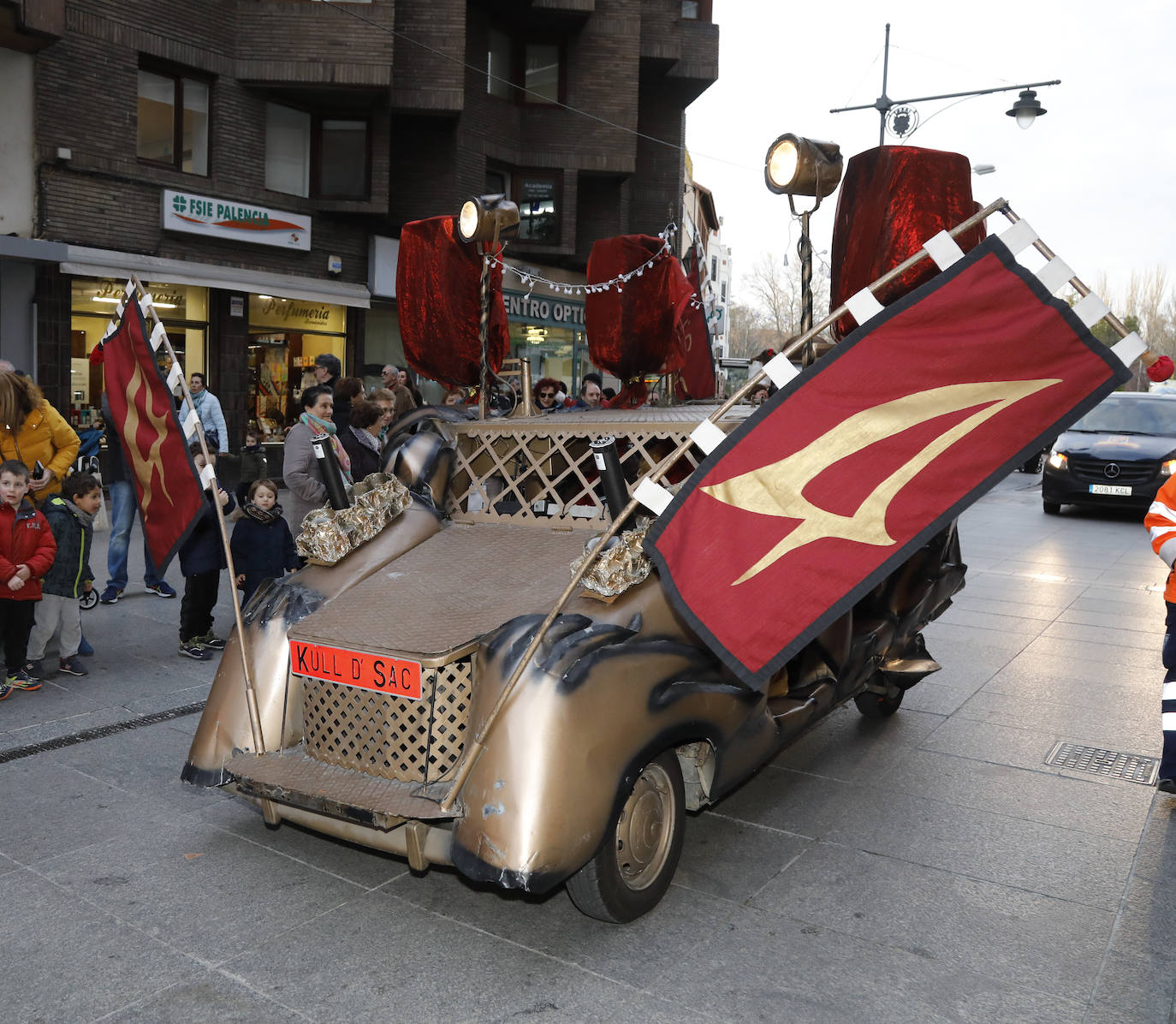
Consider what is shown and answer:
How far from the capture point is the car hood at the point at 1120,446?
51.4 feet

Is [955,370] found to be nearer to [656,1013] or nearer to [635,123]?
[656,1013]

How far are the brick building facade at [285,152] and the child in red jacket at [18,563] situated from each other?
871 cm

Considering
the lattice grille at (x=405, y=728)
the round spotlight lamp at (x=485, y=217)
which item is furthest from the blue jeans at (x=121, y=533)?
the lattice grille at (x=405, y=728)

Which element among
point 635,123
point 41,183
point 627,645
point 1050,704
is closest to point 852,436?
point 627,645

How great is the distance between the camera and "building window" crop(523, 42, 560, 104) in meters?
22.5

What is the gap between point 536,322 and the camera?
23922 mm

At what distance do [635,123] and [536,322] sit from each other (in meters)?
4.79

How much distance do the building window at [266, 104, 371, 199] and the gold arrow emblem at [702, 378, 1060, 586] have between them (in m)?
16.3

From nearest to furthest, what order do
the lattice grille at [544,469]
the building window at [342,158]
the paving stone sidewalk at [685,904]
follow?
the paving stone sidewalk at [685,904], the lattice grille at [544,469], the building window at [342,158]

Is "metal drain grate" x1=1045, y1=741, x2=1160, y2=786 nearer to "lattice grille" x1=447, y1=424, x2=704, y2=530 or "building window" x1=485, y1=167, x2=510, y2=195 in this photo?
"lattice grille" x1=447, y1=424, x2=704, y2=530

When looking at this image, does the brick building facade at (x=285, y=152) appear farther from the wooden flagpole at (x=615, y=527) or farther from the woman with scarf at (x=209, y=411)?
the wooden flagpole at (x=615, y=527)

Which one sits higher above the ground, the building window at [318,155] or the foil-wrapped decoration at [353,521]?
the building window at [318,155]

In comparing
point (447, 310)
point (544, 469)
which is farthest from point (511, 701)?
point (447, 310)

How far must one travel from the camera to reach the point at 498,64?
866 inches
